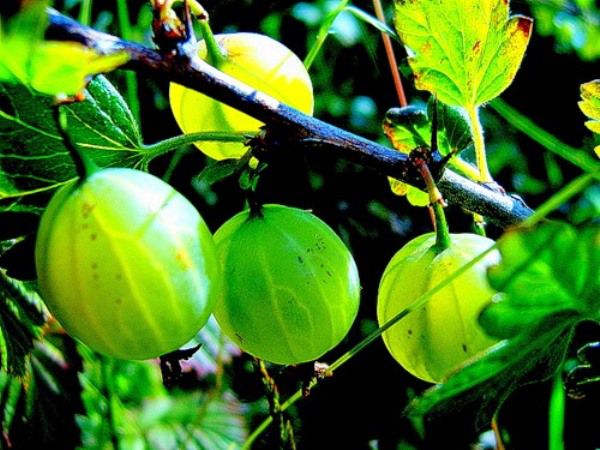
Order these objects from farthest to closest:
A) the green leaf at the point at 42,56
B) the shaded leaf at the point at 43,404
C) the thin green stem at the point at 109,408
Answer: the shaded leaf at the point at 43,404 < the thin green stem at the point at 109,408 < the green leaf at the point at 42,56

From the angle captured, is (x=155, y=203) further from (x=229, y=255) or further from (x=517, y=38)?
(x=517, y=38)

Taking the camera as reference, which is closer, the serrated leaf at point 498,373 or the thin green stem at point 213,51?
the serrated leaf at point 498,373

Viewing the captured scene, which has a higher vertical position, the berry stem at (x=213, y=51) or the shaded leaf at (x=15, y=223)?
the berry stem at (x=213, y=51)

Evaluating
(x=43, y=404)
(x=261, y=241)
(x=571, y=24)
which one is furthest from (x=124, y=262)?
(x=571, y=24)

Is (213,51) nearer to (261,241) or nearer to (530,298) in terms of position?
(261,241)

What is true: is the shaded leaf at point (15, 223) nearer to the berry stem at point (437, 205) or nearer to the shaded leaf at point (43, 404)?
the berry stem at point (437, 205)

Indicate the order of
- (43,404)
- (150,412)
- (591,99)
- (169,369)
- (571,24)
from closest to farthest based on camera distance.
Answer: (169,369), (591,99), (43,404), (150,412), (571,24)

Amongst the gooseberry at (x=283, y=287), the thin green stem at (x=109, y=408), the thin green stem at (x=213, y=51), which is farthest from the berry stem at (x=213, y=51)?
the thin green stem at (x=109, y=408)
